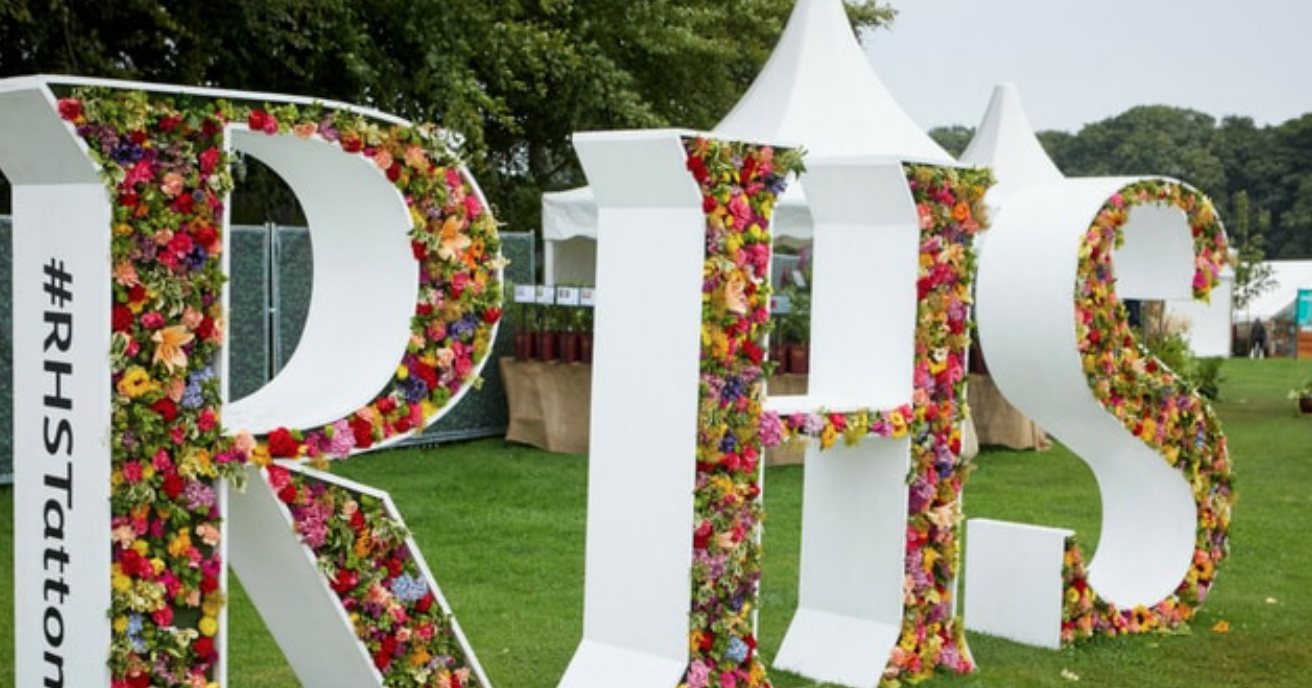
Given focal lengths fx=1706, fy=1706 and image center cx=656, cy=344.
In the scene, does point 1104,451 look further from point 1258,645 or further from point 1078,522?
point 1078,522

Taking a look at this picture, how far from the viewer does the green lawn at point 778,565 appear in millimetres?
6621

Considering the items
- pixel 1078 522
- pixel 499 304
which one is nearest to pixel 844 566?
pixel 499 304

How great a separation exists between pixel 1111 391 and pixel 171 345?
156 inches

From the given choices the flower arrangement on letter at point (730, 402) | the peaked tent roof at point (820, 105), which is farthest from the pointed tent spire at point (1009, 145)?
the flower arrangement on letter at point (730, 402)

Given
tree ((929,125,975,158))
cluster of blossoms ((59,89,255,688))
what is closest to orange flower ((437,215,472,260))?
cluster of blossoms ((59,89,255,688))

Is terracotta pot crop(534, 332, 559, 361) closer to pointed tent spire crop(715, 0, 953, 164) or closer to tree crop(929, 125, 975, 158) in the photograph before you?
pointed tent spire crop(715, 0, 953, 164)

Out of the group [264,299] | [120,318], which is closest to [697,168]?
[120,318]

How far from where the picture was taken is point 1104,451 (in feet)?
23.7

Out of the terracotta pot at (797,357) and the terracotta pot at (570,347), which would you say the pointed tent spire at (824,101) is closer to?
the terracotta pot at (797,357)

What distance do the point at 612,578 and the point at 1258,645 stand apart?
10.2 feet

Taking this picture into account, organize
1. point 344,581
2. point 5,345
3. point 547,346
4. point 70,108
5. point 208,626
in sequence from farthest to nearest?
point 547,346 < point 5,345 < point 344,581 < point 208,626 < point 70,108

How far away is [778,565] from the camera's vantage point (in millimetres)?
8625

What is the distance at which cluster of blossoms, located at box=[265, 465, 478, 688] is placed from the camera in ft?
15.4

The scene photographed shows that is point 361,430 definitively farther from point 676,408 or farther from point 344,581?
point 676,408
